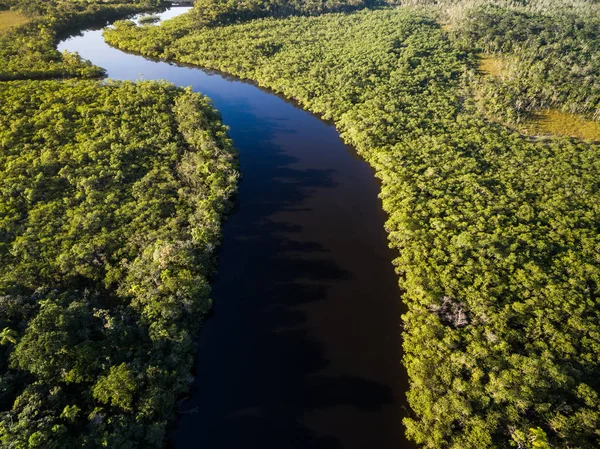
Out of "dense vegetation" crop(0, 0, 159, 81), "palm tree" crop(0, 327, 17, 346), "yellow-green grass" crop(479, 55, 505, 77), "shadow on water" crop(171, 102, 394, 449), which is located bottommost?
"shadow on water" crop(171, 102, 394, 449)

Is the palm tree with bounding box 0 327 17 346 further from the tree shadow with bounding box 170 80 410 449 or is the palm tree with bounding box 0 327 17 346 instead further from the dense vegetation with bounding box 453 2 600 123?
the dense vegetation with bounding box 453 2 600 123

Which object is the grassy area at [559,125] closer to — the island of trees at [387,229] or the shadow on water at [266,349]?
the island of trees at [387,229]

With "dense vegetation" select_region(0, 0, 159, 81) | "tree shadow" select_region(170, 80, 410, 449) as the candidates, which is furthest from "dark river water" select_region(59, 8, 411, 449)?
"dense vegetation" select_region(0, 0, 159, 81)

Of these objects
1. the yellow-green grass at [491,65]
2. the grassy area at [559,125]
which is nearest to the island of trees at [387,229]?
the grassy area at [559,125]

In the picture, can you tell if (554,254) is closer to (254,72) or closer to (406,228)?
(406,228)

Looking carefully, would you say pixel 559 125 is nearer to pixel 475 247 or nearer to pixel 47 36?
pixel 475 247

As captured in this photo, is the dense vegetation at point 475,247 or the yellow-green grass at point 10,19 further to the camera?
the yellow-green grass at point 10,19

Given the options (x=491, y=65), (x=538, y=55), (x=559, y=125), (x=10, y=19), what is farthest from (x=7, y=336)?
(x=538, y=55)
